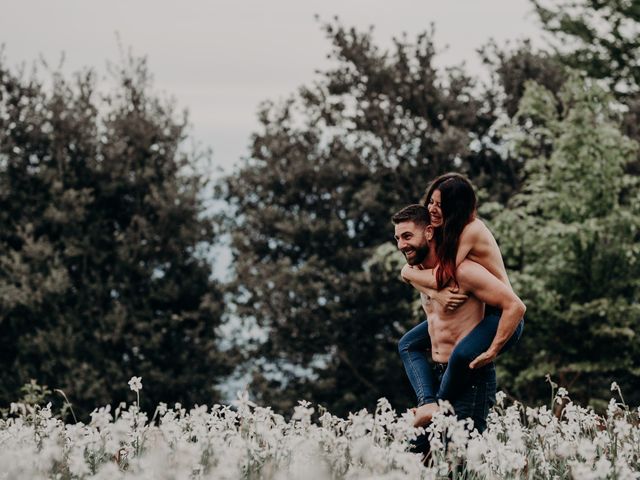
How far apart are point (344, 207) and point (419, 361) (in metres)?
16.7

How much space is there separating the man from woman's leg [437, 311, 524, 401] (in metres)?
0.06

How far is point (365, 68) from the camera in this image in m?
23.9

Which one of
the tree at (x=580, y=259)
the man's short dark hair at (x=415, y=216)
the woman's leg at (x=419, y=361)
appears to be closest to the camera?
the man's short dark hair at (x=415, y=216)

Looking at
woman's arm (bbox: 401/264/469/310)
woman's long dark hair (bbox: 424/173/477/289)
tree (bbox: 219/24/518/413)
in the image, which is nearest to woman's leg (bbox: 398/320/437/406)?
woman's arm (bbox: 401/264/469/310)

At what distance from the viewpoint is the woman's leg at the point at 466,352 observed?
20.3 ft

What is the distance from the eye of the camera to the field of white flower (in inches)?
153

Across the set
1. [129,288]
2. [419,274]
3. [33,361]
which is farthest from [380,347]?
[419,274]

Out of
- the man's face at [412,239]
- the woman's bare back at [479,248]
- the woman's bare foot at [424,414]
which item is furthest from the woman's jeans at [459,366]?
the man's face at [412,239]

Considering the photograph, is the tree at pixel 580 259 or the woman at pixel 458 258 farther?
the tree at pixel 580 259

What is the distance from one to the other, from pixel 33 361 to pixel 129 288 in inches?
107

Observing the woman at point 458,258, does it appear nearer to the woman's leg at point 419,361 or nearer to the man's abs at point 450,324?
the man's abs at point 450,324

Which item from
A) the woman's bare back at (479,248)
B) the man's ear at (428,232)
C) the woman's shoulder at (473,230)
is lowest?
the woman's bare back at (479,248)

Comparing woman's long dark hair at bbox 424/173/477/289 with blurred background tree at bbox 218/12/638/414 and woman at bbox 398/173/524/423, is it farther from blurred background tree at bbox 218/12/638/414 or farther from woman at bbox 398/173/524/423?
blurred background tree at bbox 218/12/638/414

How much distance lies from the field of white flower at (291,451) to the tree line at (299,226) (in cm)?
1243
